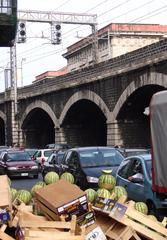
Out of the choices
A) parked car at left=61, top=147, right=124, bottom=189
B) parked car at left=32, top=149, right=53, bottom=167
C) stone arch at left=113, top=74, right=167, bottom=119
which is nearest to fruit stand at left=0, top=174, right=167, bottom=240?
parked car at left=61, top=147, right=124, bottom=189

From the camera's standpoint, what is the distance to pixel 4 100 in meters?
65.1

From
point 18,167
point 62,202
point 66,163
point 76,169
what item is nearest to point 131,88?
point 18,167

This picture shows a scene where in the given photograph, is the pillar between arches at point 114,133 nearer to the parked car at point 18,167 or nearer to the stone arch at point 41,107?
the stone arch at point 41,107

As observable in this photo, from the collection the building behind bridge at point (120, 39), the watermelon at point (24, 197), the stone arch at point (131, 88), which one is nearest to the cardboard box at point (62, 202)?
the watermelon at point (24, 197)

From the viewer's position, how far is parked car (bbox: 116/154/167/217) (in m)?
10.2

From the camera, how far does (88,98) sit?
47281 millimetres

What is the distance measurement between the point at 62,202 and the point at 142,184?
4.35 metres

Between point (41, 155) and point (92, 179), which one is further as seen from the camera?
point (41, 155)

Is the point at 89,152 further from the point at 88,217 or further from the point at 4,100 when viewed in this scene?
the point at 4,100

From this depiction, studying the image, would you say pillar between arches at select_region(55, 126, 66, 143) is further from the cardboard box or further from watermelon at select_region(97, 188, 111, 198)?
the cardboard box

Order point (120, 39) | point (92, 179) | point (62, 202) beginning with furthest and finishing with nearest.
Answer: point (120, 39) < point (92, 179) < point (62, 202)

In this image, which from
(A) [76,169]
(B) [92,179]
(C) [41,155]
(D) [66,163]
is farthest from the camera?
(C) [41,155]

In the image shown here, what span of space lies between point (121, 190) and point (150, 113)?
1.47 metres

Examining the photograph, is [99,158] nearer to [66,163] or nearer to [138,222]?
[66,163]
